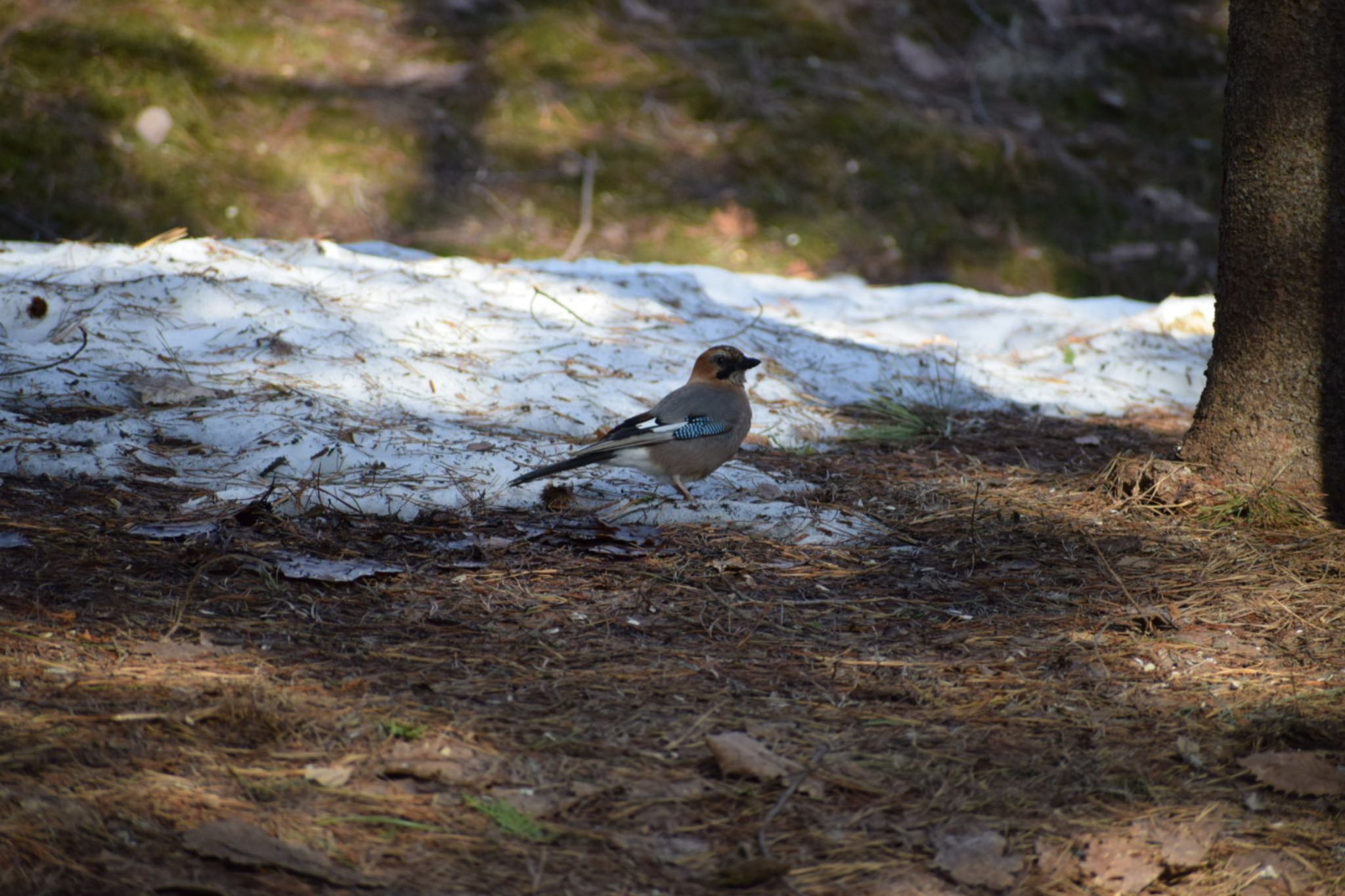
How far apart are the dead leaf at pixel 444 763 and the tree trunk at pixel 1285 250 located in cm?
312

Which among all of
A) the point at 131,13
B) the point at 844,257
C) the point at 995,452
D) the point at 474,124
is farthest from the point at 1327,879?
the point at 131,13

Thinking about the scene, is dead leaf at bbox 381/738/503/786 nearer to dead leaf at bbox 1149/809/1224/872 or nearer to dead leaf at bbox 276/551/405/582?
dead leaf at bbox 276/551/405/582

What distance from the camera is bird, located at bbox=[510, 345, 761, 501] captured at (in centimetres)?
435

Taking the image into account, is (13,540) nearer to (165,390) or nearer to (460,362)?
(165,390)

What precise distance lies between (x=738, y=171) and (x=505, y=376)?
4660mm

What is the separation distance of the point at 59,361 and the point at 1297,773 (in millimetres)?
4583

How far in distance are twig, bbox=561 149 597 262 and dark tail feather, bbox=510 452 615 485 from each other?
171 inches

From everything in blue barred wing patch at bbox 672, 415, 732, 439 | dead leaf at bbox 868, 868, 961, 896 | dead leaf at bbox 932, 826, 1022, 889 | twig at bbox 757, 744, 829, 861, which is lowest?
blue barred wing patch at bbox 672, 415, 732, 439

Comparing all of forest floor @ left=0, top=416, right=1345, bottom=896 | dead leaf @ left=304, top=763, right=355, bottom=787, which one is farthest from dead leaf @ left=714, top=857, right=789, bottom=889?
dead leaf @ left=304, top=763, right=355, bottom=787

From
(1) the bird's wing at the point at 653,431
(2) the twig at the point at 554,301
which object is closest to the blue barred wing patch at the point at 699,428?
(1) the bird's wing at the point at 653,431

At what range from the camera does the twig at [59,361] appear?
14.9 ft

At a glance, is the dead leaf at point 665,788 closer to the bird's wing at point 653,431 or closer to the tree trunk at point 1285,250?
the bird's wing at point 653,431

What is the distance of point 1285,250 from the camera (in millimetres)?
4059

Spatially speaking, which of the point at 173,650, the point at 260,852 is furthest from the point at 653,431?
the point at 260,852
